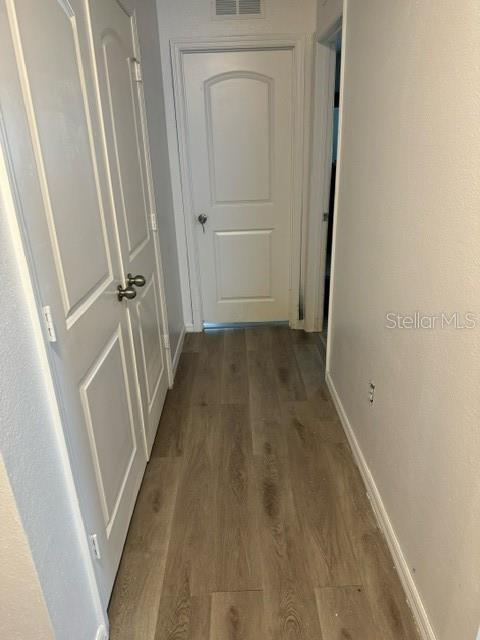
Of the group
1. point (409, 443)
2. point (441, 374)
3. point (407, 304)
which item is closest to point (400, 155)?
point (407, 304)

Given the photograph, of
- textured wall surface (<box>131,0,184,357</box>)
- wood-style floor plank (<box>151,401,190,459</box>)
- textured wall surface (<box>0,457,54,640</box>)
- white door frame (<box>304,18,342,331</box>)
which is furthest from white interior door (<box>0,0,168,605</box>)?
white door frame (<box>304,18,342,331</box>)

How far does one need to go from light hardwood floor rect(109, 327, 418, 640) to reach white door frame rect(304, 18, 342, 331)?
93 cm

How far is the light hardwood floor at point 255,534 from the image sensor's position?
4.62 ft

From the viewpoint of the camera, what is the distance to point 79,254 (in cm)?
129

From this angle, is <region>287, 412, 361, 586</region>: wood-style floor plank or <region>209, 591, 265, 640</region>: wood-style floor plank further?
<region>287, 412, 361, 586</region>: wood-style floor plank

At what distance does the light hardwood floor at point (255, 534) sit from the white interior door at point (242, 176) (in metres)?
1.04

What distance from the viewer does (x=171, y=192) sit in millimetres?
3129

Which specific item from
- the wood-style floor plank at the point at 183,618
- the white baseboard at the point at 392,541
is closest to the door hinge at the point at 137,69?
the white baseboard at the point at 392,541

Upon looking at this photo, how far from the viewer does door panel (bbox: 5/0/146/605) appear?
3.36 feet

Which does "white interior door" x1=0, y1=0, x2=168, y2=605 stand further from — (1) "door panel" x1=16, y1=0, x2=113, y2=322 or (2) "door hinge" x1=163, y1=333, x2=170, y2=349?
(2) "door hinge" x1=163, y1=333, x2=170, y2=349

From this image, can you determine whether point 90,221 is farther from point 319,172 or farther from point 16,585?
point 319,172

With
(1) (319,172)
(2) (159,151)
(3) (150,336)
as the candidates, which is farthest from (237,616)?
(1) (319,172)

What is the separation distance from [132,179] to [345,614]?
74.5 inches

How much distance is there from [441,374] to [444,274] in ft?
0.88
